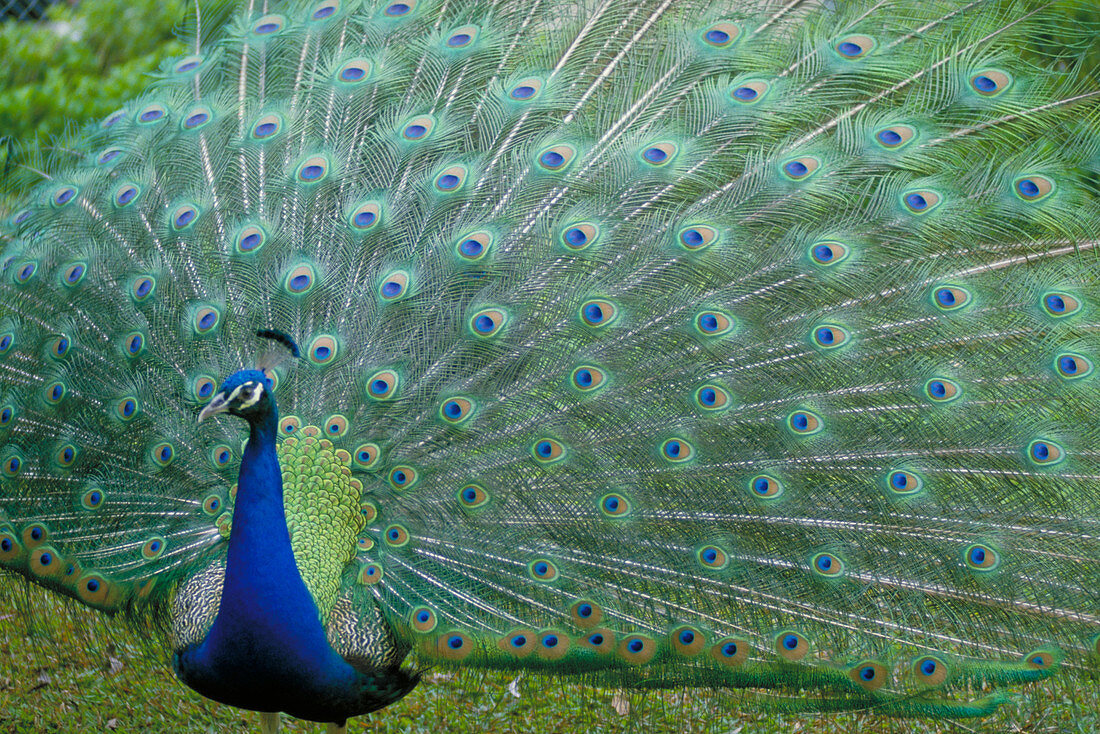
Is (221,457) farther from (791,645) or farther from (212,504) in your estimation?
(791,645)

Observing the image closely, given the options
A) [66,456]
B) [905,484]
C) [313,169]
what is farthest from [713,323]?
[66,456]

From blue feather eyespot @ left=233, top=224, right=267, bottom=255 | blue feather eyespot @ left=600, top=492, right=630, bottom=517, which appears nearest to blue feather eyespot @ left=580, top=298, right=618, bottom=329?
blue feather eyespot @ left=600, top=492, right=630, bottom=517

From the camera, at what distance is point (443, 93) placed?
3109 millimetres

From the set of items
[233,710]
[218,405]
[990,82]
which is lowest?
[233,710]

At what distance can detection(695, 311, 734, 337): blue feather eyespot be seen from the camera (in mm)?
2756

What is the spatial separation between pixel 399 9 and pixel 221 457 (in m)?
1.45

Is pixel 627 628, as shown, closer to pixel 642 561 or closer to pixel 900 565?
pixel 642 561

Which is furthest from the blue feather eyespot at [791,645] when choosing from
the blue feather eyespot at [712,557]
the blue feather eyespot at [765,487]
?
the blue feather eyespot at [765,487]

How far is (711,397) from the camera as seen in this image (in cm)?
276

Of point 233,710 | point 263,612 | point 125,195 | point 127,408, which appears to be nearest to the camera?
point 263,612

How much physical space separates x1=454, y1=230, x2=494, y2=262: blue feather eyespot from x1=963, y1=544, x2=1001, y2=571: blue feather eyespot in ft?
4.75

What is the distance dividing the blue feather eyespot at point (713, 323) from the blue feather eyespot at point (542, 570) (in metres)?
0.71

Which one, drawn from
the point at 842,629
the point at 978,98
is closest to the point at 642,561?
the point at 842,629

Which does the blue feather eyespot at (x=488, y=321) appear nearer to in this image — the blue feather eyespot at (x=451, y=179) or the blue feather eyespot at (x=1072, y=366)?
the blue feather eyespot at (x=451, y=179)
